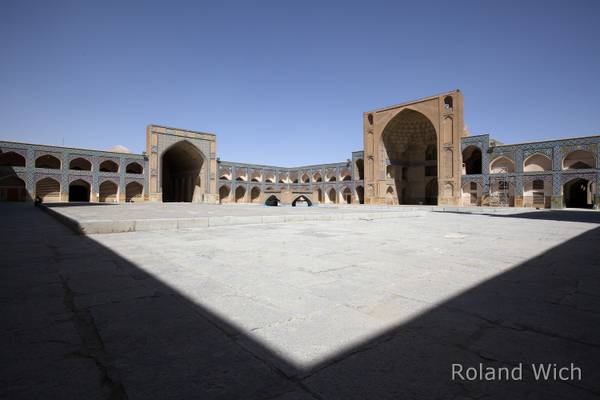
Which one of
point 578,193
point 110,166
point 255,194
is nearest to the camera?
point 578,193

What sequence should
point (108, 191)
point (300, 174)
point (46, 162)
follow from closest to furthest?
point (46, 162)
point (108, 191)
point (300, 174)

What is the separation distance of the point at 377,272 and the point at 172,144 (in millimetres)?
32797

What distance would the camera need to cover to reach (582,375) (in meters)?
1.23

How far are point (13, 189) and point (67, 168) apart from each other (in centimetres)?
424

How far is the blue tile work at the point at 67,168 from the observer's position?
26406mm

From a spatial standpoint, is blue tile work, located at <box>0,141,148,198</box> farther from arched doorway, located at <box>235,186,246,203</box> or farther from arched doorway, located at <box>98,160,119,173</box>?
arched doorway, located at <box>235,186,246,203</box>

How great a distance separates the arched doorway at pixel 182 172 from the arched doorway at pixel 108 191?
5.67m

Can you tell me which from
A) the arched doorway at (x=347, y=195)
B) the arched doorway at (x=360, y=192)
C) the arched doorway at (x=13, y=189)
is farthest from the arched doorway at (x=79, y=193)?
the arched doorway at (x=360, y=192)

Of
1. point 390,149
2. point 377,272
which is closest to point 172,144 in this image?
point 390,149

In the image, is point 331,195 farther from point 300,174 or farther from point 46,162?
point 46,162

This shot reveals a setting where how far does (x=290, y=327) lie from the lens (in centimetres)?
163

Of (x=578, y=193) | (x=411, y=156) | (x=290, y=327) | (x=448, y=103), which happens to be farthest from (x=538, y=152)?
(x=290, y=327)

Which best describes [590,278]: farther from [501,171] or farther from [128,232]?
[501,171]

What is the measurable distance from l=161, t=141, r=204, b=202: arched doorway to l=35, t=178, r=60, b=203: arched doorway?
9618 millimetres
